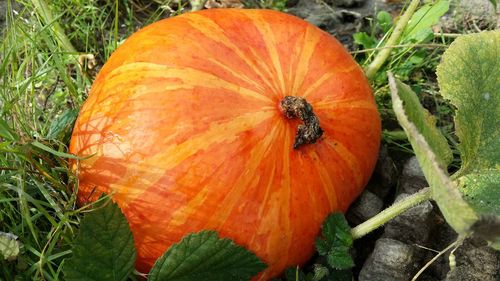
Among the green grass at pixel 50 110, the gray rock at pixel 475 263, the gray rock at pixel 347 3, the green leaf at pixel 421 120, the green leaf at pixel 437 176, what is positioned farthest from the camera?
the gray rock at pixel 347 3

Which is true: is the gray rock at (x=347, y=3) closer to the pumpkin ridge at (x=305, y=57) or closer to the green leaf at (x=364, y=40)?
the green leaf at (x=364, y=40)

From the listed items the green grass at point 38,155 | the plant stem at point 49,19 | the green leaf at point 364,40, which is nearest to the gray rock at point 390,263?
the green grass at point 38,155

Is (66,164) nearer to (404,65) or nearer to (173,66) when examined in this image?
(173,66)

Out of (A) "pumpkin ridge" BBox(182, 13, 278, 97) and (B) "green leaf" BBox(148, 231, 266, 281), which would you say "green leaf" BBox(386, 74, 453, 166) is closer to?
(A) "pumpkin ridge" BBox(182, 13, 278, 97)

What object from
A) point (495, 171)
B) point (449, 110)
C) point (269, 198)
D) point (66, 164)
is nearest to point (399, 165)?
point (449, 110)

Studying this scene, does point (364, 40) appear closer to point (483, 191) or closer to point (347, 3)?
point (347, 3)

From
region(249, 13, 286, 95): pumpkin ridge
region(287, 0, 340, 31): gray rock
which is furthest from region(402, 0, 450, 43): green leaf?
region(249, 13, 286, 95): pumpkin ridge

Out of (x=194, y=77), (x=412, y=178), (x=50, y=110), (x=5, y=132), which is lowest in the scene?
(x=412, y=178)

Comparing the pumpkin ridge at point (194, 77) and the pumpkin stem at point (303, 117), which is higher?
the pumpkin ridge at point (194, 77)

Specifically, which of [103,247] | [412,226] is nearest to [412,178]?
[412,226]
